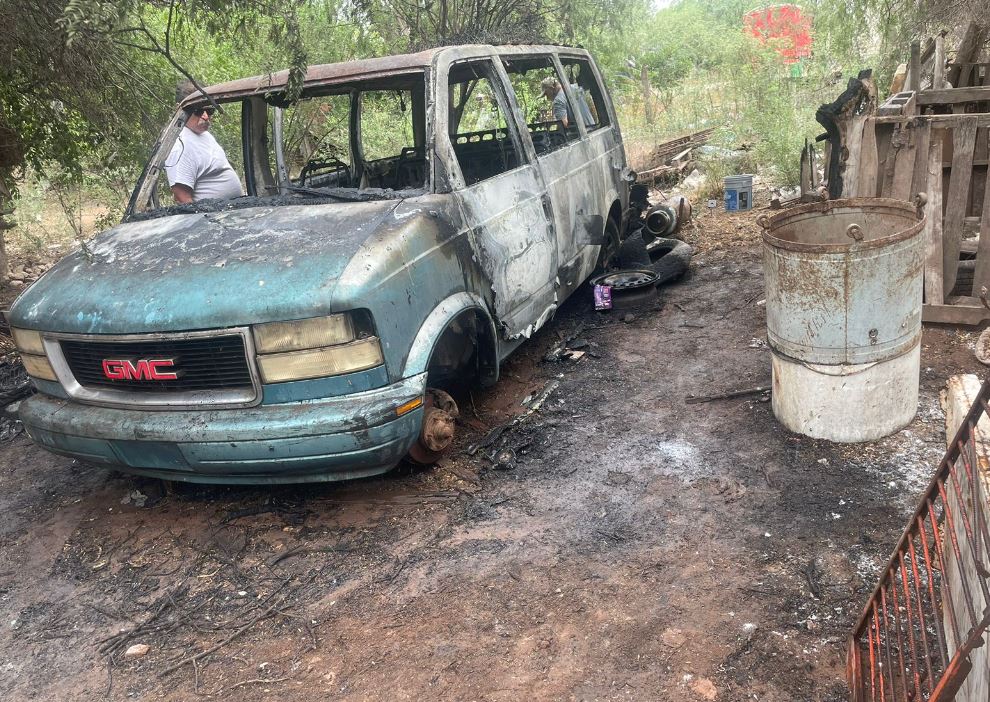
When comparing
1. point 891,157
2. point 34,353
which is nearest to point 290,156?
point 34,353

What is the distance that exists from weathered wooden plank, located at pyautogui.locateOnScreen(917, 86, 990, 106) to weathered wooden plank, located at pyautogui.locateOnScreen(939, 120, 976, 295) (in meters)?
1.09

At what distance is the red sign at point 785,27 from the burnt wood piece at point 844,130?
11.5 m

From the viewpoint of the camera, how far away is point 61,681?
2615mm

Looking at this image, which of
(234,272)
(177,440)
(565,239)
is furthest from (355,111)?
(177,440)

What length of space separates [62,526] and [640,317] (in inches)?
157

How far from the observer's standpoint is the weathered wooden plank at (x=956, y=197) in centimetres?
442

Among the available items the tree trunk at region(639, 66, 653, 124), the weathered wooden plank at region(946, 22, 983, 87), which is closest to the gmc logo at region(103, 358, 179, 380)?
the weathered wooden plank at region(946, 22, 983, 87)

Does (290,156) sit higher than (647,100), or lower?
higher

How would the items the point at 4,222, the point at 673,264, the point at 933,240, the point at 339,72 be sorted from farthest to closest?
the point at 4,222
the point at 673,264
the point at 933,240
the point at 339,72

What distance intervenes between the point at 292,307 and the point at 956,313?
13.2 ft

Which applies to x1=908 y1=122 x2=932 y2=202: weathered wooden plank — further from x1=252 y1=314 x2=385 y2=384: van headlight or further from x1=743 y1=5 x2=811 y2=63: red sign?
x1=743 y1=5 x2=811 y2=63: red sign

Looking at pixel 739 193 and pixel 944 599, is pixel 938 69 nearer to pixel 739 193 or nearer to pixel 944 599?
pixel 739 193

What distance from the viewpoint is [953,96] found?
545cm

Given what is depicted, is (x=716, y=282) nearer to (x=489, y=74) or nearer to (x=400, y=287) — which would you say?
(x=489, y=74)
